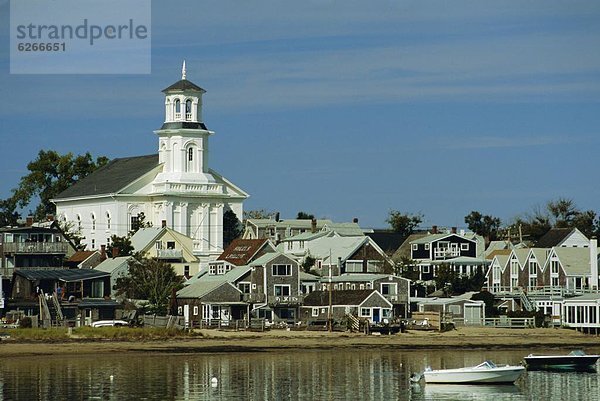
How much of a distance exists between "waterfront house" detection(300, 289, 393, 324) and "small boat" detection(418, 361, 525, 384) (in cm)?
2956

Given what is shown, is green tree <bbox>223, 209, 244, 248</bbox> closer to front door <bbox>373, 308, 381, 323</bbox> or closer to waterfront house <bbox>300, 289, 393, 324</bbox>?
waterfront house <bbox>300, 289, 393, 324</bbox>

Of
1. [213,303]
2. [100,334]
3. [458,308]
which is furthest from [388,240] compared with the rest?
[100,334]

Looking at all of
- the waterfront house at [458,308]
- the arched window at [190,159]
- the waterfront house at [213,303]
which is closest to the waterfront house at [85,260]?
the waterfront house at [213,303]

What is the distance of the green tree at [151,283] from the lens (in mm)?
103375

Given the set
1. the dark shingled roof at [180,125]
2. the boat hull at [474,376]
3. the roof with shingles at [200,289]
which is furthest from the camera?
the dark shingled roof at [180,125]

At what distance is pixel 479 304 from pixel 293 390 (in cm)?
4171

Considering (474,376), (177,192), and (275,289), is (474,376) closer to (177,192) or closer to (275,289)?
(275,289)

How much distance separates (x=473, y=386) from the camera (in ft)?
223

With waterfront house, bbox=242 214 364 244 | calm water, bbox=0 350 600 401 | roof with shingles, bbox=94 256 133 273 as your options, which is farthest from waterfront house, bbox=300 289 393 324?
waterfront house, bbox=242 214 364 244

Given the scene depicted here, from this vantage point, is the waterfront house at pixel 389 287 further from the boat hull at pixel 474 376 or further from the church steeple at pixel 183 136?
the church steeple at pixel 183 136

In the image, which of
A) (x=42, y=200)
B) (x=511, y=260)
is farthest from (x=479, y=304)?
(x=42, y=200)

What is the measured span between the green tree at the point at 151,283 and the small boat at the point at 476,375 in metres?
37.5

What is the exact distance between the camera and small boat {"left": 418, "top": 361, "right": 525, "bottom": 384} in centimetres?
6744

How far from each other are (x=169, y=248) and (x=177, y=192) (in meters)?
17.9
